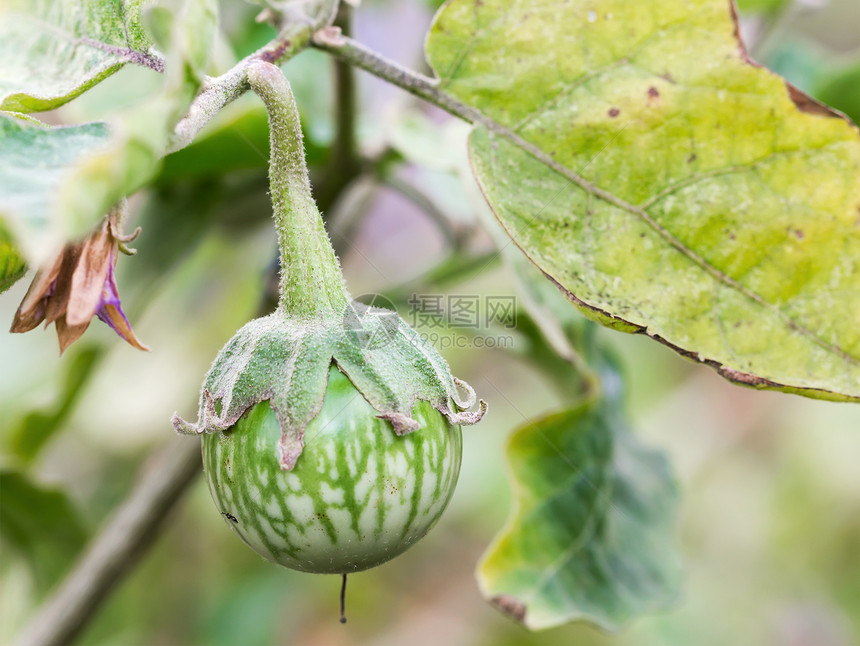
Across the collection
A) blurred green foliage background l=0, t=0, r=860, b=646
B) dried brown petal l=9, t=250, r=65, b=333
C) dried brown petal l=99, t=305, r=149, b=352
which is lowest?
blurred green foliage background l=0, t=0, r=860, b=646

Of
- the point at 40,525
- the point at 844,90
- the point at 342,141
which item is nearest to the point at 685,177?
the point at 342,141

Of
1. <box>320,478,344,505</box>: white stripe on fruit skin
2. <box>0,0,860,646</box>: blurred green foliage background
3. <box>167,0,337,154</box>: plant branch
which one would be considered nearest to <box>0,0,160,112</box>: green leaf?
<box>167,0,337,154</box>: plant branch

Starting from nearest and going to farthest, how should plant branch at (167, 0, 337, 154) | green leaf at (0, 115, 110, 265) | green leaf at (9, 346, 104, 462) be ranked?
green leaf at (0, 115, 110, 265)
plant branch at (167, 0, 337, 154)
green leaf at (9, 346, 104, 462)

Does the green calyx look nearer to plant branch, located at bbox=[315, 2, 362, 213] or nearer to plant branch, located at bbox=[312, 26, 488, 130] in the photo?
plant branch, located at bbox=[312, 26, 488, 130]

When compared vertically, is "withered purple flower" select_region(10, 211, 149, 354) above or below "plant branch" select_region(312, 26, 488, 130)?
below

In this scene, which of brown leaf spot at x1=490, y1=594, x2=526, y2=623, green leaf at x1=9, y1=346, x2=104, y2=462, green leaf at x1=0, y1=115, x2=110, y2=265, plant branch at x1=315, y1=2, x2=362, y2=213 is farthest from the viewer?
green leaf at x1=9, y1=346, x2=104, y2=462

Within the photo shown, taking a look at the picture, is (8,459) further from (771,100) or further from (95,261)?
(771,100)

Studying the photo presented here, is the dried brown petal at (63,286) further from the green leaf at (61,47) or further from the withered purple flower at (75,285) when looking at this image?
the green leaf at (61,47)

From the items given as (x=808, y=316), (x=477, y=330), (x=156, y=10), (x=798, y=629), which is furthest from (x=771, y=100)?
(x=798, y=629)
